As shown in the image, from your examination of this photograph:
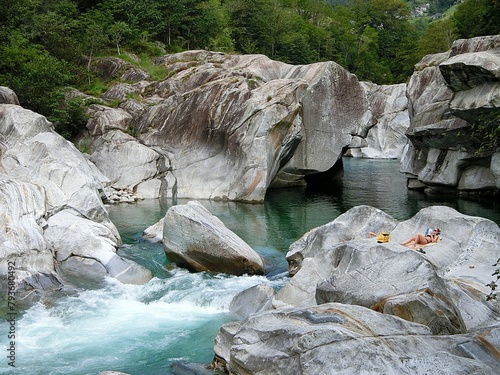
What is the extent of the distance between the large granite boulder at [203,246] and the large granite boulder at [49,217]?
122 centimetres

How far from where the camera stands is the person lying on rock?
1240 cm

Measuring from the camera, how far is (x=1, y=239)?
1359 centimetres

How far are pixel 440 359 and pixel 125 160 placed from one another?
23350 millimetres

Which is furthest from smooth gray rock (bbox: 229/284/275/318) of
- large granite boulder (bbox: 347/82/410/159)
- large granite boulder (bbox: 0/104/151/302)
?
large granite boulder (bbox: 347/82/410/159)

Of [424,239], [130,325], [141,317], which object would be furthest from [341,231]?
[130,325]

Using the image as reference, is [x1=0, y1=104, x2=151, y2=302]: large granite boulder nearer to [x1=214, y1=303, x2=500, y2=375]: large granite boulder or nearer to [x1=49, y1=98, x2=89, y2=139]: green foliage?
[x1=49, y1=98, x2=89, y2=139]: green foliage

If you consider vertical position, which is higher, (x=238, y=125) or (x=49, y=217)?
(x=238, y=125)

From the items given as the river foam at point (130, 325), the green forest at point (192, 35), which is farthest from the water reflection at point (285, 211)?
the green forest at point (192, 35)

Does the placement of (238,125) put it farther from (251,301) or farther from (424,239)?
(251,301)

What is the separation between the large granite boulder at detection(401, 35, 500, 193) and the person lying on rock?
30.3 ft

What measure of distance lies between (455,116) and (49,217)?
17412 mm

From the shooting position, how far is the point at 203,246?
47.4 feet

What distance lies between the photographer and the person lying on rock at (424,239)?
40.7 ft

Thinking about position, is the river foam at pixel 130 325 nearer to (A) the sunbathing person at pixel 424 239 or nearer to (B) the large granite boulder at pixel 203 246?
(B) the large granite boulder at pixel 203 246
